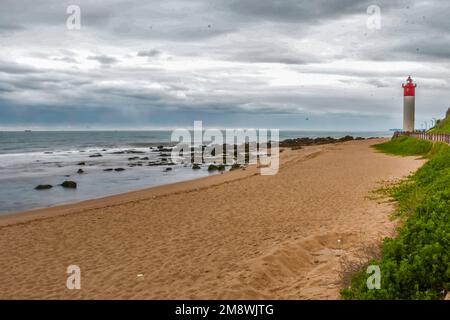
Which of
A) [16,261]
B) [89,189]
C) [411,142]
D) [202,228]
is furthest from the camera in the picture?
[411,142]

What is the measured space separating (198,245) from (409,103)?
42635 millimetres

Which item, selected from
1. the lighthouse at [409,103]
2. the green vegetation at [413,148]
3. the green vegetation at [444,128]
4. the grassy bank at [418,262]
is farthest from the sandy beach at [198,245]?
the lighthouse at [409,103]

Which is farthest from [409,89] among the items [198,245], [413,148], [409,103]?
[198,245]

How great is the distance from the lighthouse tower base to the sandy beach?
106 ft

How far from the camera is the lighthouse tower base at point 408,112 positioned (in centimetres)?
4634

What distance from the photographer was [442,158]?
51.8 feet

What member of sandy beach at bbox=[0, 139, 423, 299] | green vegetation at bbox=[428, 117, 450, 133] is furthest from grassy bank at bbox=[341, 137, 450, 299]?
green vegetation at bbox=[428, 117, 450, 133]

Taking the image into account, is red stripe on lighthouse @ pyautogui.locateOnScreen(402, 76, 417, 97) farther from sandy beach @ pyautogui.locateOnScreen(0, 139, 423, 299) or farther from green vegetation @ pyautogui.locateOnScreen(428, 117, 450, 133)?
sandy beach @ pyautogui.locateOnScreen(0, 139, 423, 299)

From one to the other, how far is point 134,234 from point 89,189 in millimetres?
14798

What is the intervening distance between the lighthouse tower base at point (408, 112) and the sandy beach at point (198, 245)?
106 ft

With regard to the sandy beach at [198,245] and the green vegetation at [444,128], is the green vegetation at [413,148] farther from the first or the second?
the sandy beach at [198,245]

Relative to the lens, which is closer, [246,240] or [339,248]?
[339,248]

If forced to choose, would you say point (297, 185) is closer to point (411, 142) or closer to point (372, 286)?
point (372, 286)

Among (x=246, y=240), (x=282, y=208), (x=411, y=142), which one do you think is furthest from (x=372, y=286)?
(x=411, y=142)
